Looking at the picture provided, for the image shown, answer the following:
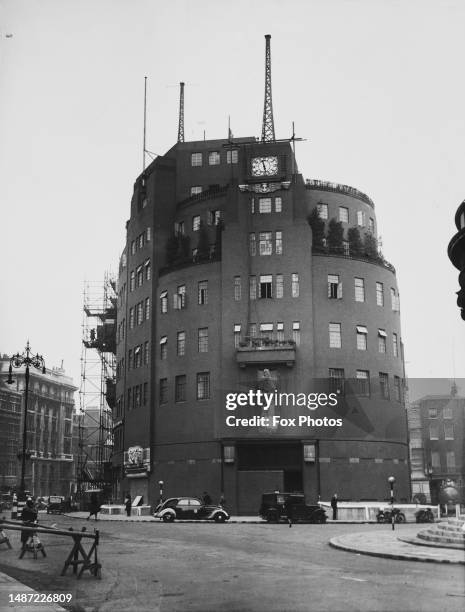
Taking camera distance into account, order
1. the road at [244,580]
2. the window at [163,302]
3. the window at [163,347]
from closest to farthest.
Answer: the road at [244,580] → the window at [163,347] → the window at [163,302]

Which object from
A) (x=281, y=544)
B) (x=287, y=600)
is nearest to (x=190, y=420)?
(x=281, y=544)

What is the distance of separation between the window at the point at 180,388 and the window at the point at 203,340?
2.99m

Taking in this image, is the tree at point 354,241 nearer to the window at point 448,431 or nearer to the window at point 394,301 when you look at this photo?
the window at point 394,301

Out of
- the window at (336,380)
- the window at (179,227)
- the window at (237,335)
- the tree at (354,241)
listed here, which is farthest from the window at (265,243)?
the window at (179,227)

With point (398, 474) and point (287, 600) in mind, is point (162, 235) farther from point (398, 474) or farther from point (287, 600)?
point (287, 600)

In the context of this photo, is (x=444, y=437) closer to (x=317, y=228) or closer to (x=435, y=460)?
(x=435, y=460)

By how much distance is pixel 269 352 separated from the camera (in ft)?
209

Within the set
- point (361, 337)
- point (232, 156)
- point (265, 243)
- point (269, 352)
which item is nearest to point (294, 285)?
point (265, 243)

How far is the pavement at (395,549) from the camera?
72.0 feet

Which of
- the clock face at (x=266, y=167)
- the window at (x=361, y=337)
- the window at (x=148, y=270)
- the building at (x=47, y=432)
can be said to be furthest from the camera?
the building at (x=47, y=432)

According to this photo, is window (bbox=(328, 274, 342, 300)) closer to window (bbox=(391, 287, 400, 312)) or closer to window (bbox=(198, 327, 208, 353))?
window (bbox=(391, 287, 400, 312))

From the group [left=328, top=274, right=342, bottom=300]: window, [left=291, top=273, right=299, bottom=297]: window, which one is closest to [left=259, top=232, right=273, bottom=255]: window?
[left=291, top=273, right=299, bottom=297]: window

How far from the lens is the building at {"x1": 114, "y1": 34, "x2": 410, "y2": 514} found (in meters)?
63.2

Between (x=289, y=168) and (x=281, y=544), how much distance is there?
44618 millimetres
